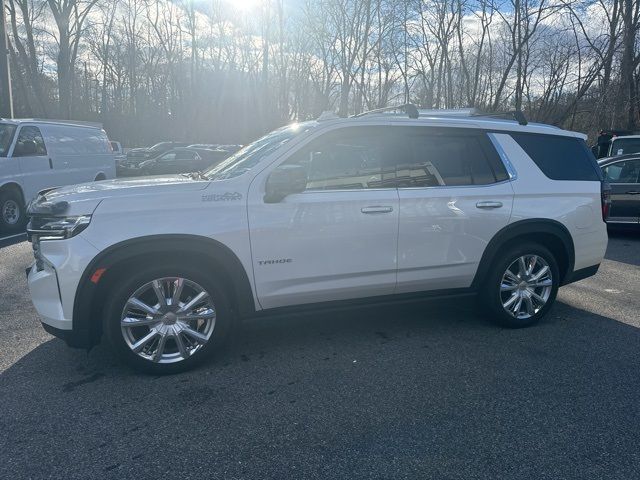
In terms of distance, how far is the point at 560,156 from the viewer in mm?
4902

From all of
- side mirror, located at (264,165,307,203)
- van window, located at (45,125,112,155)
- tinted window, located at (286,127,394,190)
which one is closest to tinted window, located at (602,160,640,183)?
tinted window, located at (286,127,394,190)

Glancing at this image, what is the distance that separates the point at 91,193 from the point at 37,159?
7633 millimetres

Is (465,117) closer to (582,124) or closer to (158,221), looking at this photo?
(158,221)

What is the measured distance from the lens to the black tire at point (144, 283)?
347cm

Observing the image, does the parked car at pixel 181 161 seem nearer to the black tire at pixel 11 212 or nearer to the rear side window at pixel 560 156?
the black tire at pixel 11 212

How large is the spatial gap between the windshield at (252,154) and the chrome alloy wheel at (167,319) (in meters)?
0.95

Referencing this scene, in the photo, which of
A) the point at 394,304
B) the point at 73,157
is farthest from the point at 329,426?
the point at 73,157

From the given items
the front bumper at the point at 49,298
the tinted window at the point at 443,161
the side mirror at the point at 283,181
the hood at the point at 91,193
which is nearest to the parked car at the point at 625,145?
the tinted window at the point at 443,161

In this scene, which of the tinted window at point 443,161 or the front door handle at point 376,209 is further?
the tinted window at point 443,161

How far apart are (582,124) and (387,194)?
94.0ft

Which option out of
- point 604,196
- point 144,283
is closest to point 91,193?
point 144,283

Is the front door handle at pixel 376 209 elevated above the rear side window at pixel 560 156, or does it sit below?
below

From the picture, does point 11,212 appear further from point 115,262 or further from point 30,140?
point 115,262

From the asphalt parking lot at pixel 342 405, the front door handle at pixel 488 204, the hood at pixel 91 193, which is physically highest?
the hood at pixel 91 193
